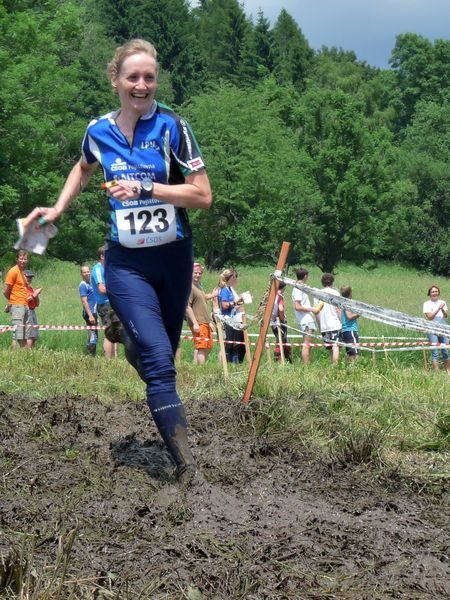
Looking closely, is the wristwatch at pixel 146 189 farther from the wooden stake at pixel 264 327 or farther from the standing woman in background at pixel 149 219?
the wooden stake at pixel 264 327

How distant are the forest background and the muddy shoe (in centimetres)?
2967

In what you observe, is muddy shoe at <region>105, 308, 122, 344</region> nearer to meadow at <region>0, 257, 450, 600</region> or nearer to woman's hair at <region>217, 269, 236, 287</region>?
meadow at <region>0, 257, 450, 600</region>

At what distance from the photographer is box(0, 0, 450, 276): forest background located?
39156mm

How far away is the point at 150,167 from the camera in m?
5.68

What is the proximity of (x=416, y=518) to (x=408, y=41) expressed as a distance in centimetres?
10911

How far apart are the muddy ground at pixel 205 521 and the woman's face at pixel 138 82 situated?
192 centimetres

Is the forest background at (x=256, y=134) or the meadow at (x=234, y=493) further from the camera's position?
the forest background at (x=256, y=134)

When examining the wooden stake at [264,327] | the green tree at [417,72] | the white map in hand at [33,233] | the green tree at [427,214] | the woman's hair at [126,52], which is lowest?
the green tree at [427,214]

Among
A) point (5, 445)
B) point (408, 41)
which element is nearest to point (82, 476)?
point (5, 445)

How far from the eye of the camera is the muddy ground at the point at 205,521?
3.97 m

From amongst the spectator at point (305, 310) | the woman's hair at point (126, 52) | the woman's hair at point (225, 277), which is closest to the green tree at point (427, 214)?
the spectator at point (305, 310)

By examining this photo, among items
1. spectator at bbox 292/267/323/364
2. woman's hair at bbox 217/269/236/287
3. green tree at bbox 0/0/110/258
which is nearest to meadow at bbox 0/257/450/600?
woman's hair at bbox 217/269/236/287

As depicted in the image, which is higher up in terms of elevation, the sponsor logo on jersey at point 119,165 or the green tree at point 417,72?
the green tree at point 417,72

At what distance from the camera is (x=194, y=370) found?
36.6 feet
